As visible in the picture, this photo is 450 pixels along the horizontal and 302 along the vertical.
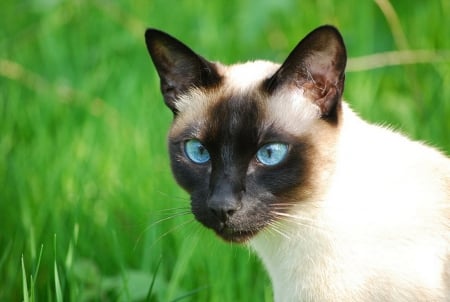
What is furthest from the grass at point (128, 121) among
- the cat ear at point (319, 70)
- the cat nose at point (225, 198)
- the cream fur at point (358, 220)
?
the cat ear at point (319, 70)

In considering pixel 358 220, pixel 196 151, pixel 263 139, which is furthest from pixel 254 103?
pixel 358 220

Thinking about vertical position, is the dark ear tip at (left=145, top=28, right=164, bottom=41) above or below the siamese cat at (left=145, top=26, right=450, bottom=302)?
above

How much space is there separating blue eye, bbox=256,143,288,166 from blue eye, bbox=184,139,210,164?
18 centimetres

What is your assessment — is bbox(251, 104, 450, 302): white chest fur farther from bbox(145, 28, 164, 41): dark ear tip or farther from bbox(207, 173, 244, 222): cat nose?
bbox(145, 28, 164, 41): dark ear tip

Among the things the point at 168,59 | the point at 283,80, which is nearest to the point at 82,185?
the point at 168,59

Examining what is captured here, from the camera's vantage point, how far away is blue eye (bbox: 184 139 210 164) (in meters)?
2.52

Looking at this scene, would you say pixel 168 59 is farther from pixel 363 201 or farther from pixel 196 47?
pixel 196 47

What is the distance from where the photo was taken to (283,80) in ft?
8.20

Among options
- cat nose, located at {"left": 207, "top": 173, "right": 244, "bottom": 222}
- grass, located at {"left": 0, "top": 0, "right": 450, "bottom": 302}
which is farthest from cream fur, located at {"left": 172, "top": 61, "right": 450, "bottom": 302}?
grass, located at {"left": 0, "top": 0, "right": 450, "bottom": 302}

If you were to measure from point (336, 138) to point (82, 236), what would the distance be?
4.17 ft

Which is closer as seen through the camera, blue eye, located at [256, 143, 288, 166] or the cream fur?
the cream fur

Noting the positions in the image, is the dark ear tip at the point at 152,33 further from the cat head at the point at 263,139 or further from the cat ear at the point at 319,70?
the cat ear at the point at 319,70

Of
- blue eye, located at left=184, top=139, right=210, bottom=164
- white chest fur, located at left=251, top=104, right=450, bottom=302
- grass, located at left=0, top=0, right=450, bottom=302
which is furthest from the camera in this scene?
grass, located at left=0, top=0, right=450, bottom=302

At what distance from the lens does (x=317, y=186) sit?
7.97ft
